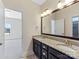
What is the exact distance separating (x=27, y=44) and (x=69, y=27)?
8.36 feet

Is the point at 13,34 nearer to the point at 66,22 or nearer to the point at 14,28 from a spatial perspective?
the point at 14,28

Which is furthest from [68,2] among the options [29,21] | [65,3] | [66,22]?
[29,21]

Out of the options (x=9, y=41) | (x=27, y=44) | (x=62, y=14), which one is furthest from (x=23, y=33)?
(x=62, y=14)

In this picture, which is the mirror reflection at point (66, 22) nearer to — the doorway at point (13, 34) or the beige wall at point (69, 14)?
the beige wall at point (69, 14)

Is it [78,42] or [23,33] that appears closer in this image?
[78,42]

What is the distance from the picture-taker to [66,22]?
331 centimetres

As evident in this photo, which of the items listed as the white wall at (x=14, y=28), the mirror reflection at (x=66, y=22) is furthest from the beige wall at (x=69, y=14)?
the white wall at (x=14, y=28)

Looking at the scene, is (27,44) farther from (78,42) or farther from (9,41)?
(78,42)

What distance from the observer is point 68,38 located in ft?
10.4

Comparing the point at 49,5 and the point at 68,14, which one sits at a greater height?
the point at 49,5

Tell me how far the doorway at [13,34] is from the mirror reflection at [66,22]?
1.29m

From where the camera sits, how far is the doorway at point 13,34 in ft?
14.4

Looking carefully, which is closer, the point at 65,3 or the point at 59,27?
the point at 65,3

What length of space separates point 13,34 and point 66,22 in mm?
2147
